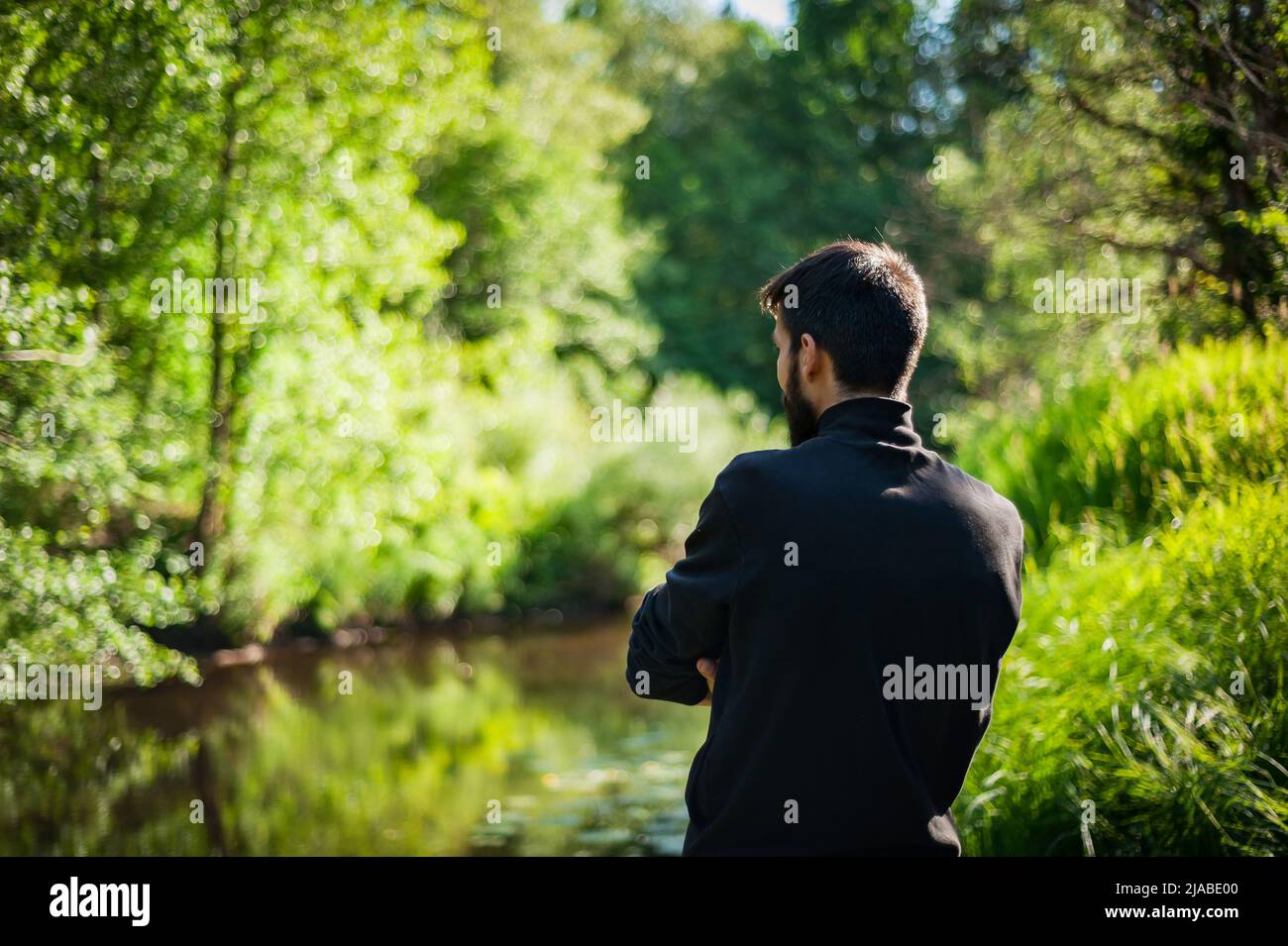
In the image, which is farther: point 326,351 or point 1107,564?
point 326,351

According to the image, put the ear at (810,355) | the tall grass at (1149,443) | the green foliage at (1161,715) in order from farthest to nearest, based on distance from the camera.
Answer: the tall grass at (1149,443)
the green foliage at (1161,715)
the ear at (810,355)

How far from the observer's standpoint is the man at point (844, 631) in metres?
1.88

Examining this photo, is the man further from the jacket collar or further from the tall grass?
the tall grass

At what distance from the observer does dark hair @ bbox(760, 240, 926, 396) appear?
2.06 metres

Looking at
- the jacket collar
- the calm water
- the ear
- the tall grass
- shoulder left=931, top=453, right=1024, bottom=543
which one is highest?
the tall grass

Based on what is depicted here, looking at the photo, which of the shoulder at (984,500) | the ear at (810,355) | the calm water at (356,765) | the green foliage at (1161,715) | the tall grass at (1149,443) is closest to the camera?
the shoulder at (984,500)

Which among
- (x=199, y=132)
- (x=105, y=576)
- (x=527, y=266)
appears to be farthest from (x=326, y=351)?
(x=527, y=266)

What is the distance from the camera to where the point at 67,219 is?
928 cm

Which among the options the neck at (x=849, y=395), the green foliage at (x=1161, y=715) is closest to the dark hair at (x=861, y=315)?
the neck at (x=849, y=395)

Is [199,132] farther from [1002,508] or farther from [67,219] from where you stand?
[1002,508]

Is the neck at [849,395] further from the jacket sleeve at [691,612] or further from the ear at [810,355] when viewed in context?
the jacket sleeve at [691,612]

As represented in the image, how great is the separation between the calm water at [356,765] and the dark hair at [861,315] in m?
6.14

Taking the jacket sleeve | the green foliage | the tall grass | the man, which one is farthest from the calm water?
the man
